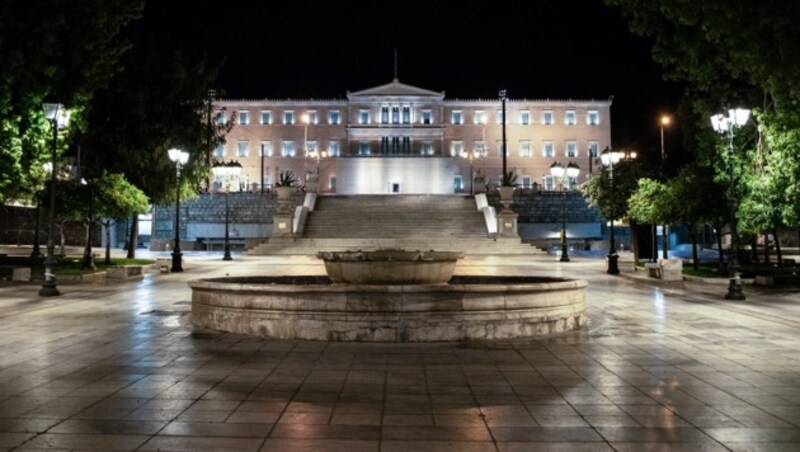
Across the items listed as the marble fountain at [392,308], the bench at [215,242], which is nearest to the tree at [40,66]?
the marble fountain at [392,308]

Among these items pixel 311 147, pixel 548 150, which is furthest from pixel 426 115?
pixel 548 150

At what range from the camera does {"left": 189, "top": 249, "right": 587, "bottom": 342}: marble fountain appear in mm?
9508

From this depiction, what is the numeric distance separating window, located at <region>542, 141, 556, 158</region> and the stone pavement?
77.7 metres

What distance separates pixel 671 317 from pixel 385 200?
122 feet

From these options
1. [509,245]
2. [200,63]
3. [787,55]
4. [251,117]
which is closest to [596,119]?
[251,117]

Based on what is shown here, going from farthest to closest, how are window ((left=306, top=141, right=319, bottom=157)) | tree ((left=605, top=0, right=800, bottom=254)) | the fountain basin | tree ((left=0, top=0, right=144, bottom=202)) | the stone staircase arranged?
window ((left=306, top=141, right=319, bottom=157)) < the stone staircase < tree ((left=0, top=0, right=144, bottom=202)) < tree ((left=605, top=0, right=800, bottom=254)) < the fountain basin

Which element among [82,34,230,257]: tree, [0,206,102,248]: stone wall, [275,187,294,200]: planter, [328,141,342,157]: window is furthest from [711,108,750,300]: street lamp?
[328,141,342,157]: window

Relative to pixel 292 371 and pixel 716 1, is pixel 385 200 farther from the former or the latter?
pixel 292 371

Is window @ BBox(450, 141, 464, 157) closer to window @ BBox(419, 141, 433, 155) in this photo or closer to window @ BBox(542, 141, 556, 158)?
window @ BBox(419, 141, 433, 155)

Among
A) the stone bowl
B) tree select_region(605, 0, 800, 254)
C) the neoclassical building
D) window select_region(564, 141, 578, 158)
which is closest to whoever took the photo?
the stone bowl

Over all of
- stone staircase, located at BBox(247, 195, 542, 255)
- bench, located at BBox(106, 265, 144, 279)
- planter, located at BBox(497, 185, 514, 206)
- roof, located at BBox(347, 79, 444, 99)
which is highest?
roof, located at BBox(347, 79, 444, 99)

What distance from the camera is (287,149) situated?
88.0 metres

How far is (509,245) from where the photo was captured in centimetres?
3784

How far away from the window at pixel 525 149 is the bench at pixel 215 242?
46.4 meters
